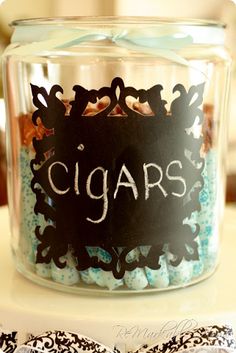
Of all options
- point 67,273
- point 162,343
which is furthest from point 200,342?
point 67,273

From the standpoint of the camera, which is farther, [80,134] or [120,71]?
[120,71]

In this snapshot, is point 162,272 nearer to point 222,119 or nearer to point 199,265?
point 199,265

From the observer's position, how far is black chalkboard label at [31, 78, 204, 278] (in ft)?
1.58

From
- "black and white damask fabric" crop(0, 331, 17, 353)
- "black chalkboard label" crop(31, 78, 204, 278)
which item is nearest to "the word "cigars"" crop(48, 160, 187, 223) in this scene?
"black chalkboard label" crop(31, 78, 204, 278)

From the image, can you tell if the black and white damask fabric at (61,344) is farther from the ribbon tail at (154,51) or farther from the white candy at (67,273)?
the ribbon tail at (154,51)

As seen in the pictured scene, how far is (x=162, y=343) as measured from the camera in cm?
45

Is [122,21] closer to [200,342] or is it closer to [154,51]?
[154,51]

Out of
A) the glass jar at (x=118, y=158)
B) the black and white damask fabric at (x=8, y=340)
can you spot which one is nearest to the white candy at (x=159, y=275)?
the glass jar at (x=118, y=158)

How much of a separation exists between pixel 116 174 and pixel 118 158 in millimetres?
13

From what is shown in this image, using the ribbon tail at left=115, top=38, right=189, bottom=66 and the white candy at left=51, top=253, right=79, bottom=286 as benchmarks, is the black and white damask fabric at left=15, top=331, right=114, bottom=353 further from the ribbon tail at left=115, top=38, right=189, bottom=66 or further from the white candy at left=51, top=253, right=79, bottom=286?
the ribbon tail at left=115, top=38, right=189, bottom=66

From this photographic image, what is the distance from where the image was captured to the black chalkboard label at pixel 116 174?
1.58ft

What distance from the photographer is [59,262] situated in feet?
1.66

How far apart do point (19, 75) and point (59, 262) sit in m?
0.17

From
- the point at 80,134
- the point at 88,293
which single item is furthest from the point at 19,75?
the point at 88,293
